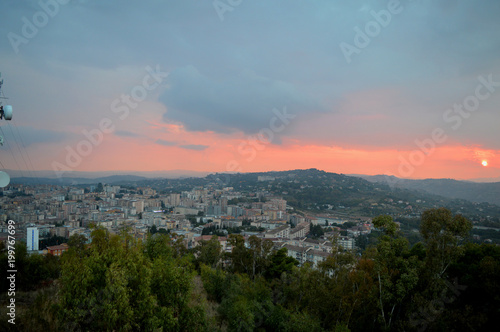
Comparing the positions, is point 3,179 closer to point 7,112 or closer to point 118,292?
point 7,112

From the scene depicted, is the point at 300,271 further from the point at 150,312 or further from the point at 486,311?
the point at 150,312

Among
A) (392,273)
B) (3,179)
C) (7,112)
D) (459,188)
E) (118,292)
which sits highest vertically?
(7,112)

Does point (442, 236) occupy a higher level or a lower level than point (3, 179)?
lower

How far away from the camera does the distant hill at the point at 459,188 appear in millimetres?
41500

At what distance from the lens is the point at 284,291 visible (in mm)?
8680

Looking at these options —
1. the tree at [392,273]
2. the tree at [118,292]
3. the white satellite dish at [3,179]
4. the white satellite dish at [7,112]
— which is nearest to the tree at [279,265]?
the tree at [392,273]

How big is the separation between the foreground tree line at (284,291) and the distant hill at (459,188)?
4491cm

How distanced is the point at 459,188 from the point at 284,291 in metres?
57.1

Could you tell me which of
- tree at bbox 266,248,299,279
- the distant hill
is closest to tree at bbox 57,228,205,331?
tree at bbox 266,248,299,279

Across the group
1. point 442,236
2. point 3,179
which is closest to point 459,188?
point 442,236

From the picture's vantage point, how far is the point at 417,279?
534 cm

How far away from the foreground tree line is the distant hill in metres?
44.9

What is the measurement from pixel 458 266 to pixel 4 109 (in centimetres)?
1061

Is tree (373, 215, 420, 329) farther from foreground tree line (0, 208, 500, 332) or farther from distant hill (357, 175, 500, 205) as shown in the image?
distant hill (357, 175, 500, 205)
